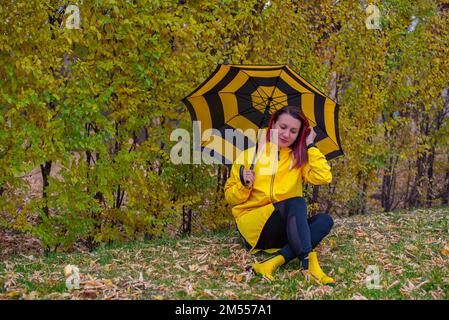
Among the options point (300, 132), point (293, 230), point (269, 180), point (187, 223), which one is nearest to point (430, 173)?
point (187, 223)

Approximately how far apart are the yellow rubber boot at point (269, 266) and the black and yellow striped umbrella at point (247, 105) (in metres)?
1.18

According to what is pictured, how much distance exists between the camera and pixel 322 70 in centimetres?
661

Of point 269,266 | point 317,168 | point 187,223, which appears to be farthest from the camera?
point 187,223

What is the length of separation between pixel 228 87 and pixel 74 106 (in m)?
1.47

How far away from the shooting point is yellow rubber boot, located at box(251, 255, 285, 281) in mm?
4133

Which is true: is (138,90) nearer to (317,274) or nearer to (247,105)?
(247,105)

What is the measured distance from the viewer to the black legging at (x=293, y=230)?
13.7 feet

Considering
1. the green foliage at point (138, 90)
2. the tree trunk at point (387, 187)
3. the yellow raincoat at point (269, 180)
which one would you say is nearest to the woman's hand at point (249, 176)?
the yellow raincoat at point (269, 180)

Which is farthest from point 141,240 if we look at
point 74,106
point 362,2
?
point 362,2

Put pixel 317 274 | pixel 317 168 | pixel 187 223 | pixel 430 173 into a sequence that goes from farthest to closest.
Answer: pixel 430 173 < pixel 187 223 < pixel 317 168 < pixel 317 274

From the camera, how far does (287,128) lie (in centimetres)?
443

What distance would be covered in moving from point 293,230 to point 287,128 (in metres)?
0.85
